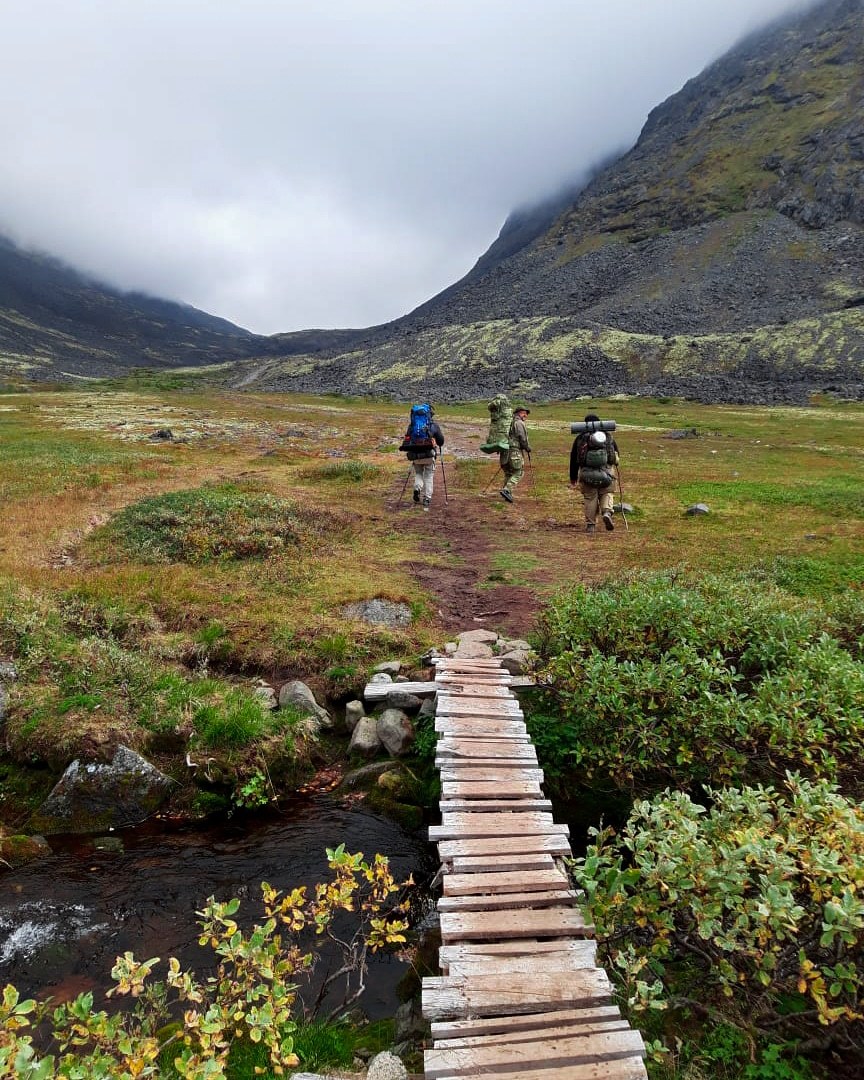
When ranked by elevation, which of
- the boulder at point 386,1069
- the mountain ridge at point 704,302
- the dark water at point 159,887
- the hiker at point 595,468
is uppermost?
the mountain ridge at point 704,302

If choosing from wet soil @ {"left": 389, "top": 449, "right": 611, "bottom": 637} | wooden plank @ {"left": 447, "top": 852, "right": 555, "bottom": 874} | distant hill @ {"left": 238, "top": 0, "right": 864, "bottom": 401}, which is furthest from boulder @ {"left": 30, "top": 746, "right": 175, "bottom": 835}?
distant hill @ {"left": 238, "top": 0, "right": 864, "bottom": 401}

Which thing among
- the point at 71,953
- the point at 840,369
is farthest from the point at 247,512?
the point at 840,369

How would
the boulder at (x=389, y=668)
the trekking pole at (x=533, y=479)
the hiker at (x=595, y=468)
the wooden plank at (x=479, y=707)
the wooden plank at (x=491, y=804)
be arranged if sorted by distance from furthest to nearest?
1. the trekking pole at (x=533, y=479)
2. the hiker at (x=595, y=468)
3. the boulder at (x=389, y=668)
4. the wooden plank at (x=479, y=707)
5. the wooden plank at (x=491, y=804)

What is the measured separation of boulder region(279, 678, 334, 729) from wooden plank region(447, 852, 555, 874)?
4.55 metres

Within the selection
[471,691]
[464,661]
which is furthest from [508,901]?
[464,661]

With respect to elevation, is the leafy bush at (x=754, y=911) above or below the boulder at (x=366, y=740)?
above

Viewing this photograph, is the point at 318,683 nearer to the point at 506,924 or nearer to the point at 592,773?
the point at 592,773

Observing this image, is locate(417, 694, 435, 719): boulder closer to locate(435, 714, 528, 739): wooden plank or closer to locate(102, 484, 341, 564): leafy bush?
locate(435, 714, 528, 739): wooden plank

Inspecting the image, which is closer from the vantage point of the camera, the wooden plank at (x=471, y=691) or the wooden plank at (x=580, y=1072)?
the wooden plank at (x=580, y=1072)

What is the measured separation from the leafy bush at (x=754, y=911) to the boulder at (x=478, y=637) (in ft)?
20.5

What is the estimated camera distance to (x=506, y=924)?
17.8 feet

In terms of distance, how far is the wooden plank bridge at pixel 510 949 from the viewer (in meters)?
4.29

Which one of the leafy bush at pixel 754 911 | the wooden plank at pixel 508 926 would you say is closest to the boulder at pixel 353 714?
the wooden plank at pixel 508 926

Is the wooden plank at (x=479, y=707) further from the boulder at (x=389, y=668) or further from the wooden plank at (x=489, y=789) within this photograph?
the boulder at (x=389, y=668)
